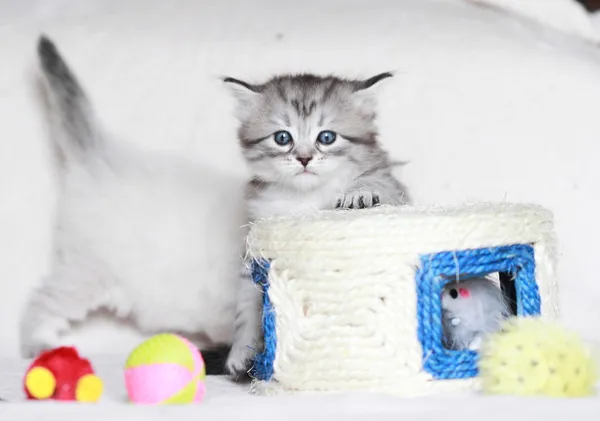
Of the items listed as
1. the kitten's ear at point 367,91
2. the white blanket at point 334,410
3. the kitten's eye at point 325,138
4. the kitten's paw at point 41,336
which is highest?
the kitten's ear at point 367,91

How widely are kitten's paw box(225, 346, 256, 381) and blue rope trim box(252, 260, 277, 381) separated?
0.50 ft

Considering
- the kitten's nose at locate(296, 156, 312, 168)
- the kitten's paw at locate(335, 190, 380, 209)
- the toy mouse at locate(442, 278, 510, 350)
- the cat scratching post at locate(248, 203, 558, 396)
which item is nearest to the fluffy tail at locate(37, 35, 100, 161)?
the kitten's nose at locate(296, 156, 312, 168)

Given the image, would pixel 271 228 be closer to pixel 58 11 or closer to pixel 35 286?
pixel 35 286

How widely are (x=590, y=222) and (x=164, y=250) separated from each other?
0.99 meters

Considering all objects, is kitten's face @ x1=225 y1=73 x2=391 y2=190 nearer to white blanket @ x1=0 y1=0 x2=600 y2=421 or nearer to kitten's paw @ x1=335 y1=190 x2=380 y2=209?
kitten's paw @ x1=335 y1=190 x2=380 y2=209

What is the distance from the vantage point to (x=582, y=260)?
6.60 ft

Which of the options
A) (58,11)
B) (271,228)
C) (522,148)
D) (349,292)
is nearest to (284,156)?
(271,228)

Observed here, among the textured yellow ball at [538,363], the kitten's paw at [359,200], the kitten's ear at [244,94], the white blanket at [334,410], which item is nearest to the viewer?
the white blanket at [334,410]

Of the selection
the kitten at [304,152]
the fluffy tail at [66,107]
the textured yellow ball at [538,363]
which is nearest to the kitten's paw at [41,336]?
the fluffy tail at [66,107]

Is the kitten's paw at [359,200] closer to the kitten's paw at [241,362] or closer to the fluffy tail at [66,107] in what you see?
the kitten's paw at [241,362]

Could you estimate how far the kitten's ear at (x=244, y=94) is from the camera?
183cm

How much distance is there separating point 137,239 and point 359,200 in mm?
693

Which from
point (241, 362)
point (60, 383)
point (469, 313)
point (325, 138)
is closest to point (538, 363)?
point (469, 313)

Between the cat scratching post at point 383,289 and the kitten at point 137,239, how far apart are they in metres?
0.72
